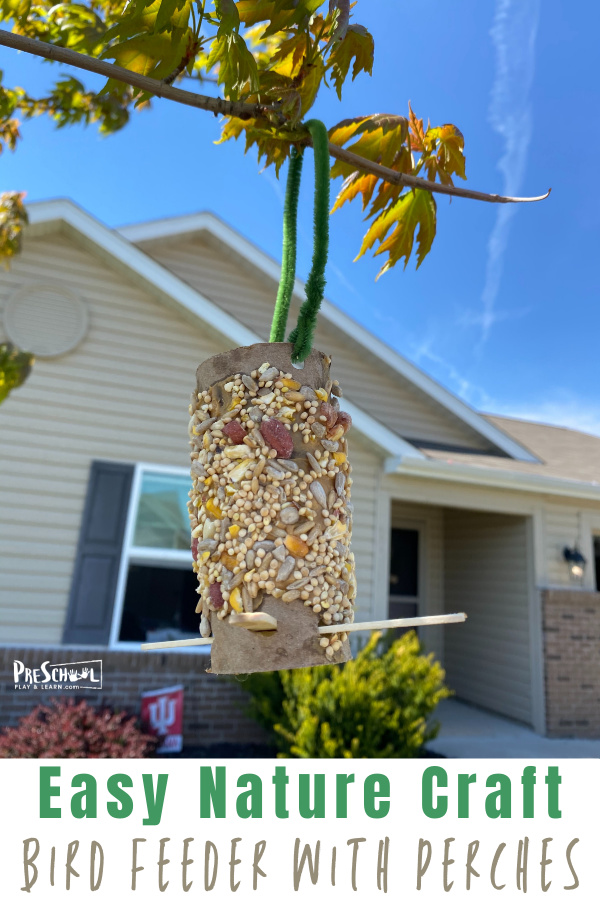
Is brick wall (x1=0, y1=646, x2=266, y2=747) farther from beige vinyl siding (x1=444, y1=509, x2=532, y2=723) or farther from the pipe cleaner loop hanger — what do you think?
the pipe cleaner loop hanger

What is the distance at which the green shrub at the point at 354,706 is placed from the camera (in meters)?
4.12

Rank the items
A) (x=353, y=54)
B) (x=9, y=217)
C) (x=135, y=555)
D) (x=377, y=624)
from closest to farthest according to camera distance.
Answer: (x=377, y=624)
(x=353, y=54)
(x=9, y=217)
(x=135, y=555)

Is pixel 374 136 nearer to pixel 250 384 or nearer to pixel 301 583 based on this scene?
pixel 250 384

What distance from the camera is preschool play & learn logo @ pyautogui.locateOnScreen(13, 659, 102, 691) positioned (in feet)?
16.1

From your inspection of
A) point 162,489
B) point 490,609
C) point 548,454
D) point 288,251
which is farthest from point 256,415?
point 548,454

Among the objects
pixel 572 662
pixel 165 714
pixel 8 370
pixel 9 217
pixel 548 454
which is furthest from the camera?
pixel 548 454

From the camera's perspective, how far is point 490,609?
25.8ft

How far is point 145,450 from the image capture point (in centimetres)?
561

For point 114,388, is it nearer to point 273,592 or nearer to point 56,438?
point 56,438

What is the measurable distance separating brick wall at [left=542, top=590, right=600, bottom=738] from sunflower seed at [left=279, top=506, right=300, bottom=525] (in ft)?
22.3

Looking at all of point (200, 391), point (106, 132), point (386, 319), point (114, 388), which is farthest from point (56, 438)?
point (386, 319)

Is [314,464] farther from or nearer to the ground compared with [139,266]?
nearer to the ground

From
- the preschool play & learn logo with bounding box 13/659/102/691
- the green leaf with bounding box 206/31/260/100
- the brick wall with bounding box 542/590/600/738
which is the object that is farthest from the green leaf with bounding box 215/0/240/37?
the brick wall with bounding box 542/590/600/738

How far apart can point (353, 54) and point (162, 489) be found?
465cm
